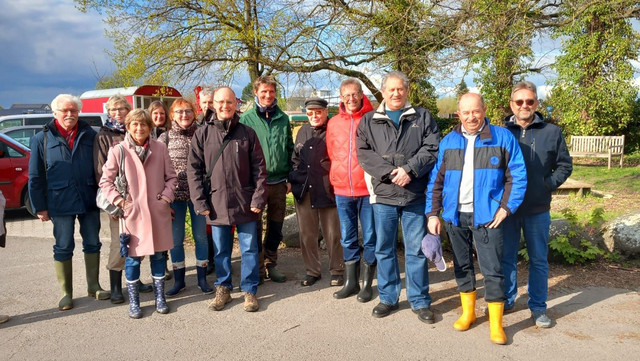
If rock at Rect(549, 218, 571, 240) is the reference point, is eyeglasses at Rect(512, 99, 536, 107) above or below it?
above

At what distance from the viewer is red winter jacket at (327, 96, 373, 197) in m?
4.24

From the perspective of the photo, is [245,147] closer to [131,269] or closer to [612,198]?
[131,269]

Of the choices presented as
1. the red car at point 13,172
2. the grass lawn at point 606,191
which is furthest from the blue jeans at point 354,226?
the red car at point 13,172

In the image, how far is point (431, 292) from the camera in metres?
4.57

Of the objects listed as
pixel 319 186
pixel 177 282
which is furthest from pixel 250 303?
pixel 319 186

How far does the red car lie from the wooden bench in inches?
549

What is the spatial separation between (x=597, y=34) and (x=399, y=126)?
45.0ft

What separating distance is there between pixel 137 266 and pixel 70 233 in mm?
786

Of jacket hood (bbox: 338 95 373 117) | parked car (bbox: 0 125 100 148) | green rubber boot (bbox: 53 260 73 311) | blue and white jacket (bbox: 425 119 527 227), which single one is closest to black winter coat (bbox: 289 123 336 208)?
jacket hood (bbox: 338 95 373 117)

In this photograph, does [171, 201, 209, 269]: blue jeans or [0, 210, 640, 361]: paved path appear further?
[171, 201, 209, 269]: blue jeans

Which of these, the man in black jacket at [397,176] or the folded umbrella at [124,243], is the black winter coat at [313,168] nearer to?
the man in black jacket at [397,176]

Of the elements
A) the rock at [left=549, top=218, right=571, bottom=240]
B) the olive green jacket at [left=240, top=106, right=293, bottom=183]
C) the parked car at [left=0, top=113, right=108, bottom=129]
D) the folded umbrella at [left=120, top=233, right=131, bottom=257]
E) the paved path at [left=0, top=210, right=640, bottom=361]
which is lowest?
the paved path at [left=0, top=210, right=640, bottom=361]

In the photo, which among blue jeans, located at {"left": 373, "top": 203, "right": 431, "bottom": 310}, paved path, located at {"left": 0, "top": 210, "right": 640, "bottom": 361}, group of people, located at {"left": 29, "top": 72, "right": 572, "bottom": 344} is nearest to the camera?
paved path, located at {"left": 0, "top": 210, "right": 640, "bottom": 361}

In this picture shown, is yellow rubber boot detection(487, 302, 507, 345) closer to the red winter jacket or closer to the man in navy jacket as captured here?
the red winter jacket
